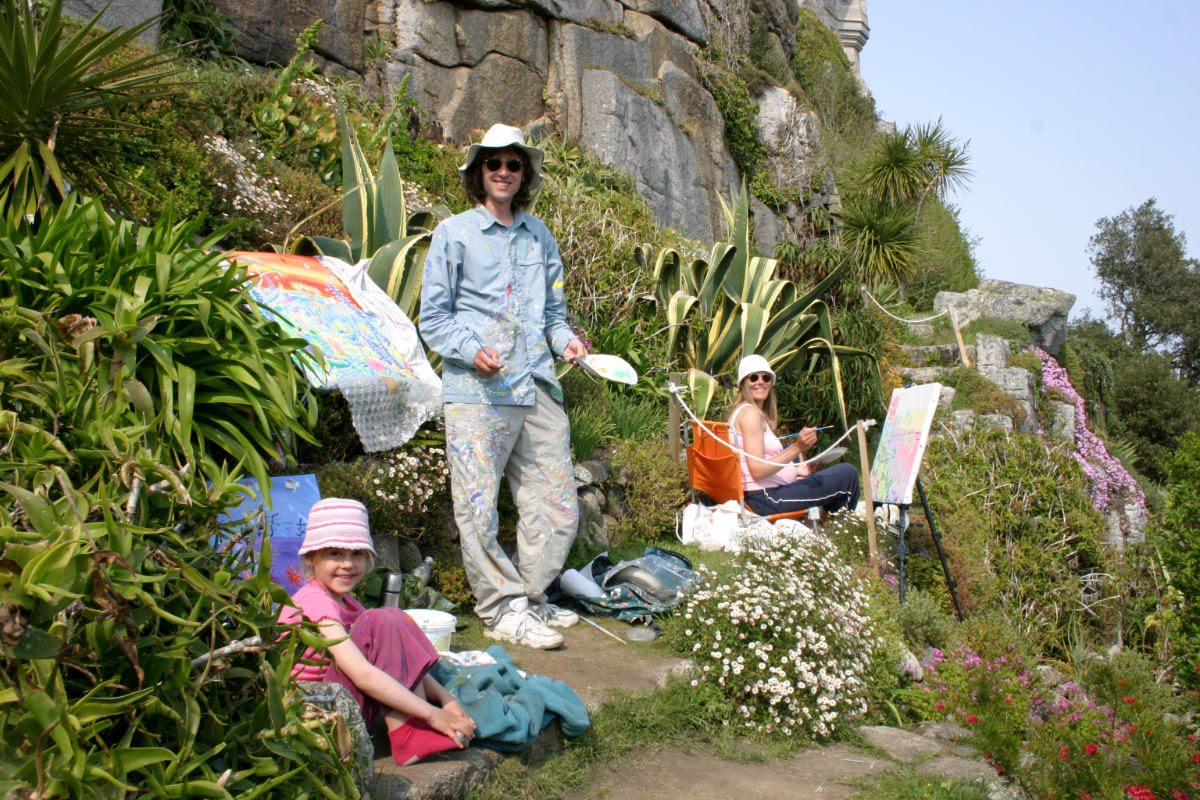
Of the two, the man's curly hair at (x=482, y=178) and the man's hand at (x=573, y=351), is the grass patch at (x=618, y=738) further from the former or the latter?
the man's curly hair at (x=482, y=178)

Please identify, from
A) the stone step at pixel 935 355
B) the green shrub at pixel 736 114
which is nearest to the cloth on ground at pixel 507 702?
the stone step at pixel 935 355

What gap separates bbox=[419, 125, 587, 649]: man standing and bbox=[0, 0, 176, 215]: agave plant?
1.54 metres

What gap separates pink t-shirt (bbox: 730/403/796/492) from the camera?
20.8 feet

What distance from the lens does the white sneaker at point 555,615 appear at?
14.8 feet

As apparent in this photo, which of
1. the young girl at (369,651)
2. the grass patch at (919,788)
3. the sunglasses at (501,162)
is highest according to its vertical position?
the sunglasses at (501,162)

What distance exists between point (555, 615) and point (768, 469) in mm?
2178

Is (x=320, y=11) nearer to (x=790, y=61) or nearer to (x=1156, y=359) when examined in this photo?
(x=790, y=61)

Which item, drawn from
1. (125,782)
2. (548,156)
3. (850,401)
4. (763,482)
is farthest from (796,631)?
(548,156)

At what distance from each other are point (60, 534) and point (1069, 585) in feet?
24.4

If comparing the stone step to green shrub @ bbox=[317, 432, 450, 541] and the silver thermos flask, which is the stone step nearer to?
green shrub @ bbox=[317, 432, 450, 541]

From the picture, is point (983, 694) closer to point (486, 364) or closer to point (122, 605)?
point (486, 364)

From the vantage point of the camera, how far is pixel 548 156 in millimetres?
11734

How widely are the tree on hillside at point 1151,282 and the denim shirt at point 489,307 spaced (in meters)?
25.6

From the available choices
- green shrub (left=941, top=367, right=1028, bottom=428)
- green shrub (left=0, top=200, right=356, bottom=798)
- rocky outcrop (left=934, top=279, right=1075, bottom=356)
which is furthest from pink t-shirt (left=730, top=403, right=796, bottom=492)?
rocky outcrop (left=934, top=279, right=1075, bottom=356)
